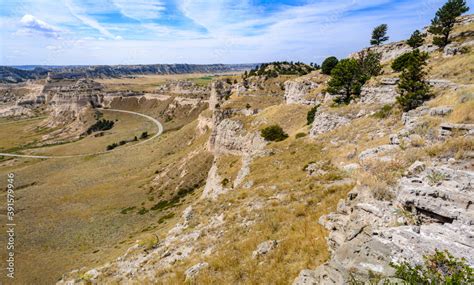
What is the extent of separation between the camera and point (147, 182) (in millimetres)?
71062

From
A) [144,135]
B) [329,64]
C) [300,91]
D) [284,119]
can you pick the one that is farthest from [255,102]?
[144,135]

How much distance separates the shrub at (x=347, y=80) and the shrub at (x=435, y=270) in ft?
128

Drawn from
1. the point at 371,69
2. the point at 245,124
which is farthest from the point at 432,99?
the point at 245,124

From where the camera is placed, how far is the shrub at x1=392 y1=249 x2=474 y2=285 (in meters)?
7.11

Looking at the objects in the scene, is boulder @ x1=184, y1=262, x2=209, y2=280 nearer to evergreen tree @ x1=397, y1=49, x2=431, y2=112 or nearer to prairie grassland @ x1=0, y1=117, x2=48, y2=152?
evergreen tree @ x1=397, y1=49, x2=431, y2=112

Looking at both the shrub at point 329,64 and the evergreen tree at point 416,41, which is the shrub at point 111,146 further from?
the evergreen tree at point 416,41

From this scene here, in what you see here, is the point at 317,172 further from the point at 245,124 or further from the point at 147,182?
the point at 147,182

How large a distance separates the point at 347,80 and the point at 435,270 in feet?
137

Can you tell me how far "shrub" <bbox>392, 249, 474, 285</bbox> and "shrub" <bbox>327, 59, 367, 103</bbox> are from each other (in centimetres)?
A: 3906

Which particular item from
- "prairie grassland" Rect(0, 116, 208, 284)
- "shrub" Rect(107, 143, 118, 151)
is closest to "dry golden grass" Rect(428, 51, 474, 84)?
"prairie grassland" Rect(0, 116, 208, 284)

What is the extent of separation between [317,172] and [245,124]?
39205 millimetres

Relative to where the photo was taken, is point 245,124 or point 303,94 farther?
point 303,94

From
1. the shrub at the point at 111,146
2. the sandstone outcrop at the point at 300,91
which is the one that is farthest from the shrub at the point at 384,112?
the shrub at the point at 111,146

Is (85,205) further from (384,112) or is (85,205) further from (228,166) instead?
(384,112)
